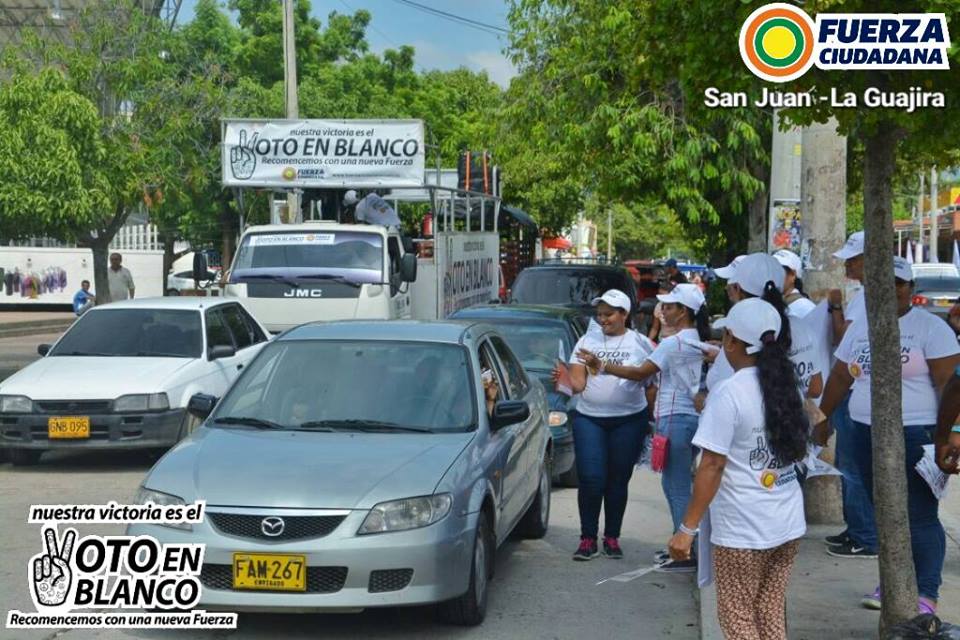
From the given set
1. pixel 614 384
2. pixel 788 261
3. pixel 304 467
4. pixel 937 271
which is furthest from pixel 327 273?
pixel 937 271

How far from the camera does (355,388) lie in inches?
302

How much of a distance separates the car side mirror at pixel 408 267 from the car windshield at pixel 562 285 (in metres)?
2.29

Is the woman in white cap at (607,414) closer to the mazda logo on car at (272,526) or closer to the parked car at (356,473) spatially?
the parked car at (356,473)

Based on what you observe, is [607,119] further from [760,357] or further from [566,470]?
[760,357]

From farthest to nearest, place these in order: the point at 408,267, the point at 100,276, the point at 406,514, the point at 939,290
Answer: the point at 939,290, the point at 100,276, the point at 408,267, the point at 406,514

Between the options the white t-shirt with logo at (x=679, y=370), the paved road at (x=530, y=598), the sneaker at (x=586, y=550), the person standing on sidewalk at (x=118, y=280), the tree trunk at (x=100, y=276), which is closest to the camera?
the paved road at (x=530, y=598)

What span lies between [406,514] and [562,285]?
12123 millimetres

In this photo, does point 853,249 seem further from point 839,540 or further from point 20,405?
point 20,405

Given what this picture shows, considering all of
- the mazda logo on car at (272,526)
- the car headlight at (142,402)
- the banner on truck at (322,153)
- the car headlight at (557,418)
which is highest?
the banner on truck at (322,153)

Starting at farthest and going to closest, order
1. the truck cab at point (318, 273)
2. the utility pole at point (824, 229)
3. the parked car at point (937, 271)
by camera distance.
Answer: the parked car at point (937, 271) < the truck cab at point (318, 273) < the utility pole at point (824, 229)

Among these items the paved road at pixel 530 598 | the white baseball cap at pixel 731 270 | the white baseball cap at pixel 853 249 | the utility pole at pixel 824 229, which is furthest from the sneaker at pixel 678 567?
the white baseball cap at pixel 853 249

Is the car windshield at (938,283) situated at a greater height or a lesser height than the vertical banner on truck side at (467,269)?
lesser

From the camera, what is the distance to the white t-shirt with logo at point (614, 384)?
831cm

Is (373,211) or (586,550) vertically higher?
(373,211)
